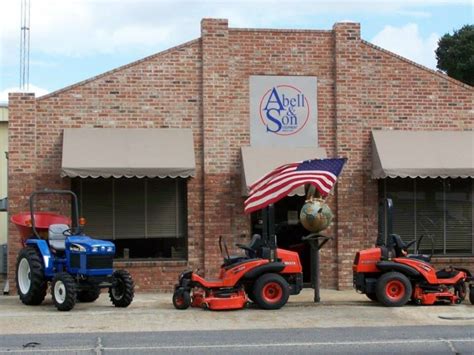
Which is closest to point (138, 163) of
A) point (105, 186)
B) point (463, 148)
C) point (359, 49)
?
point (105, 186)

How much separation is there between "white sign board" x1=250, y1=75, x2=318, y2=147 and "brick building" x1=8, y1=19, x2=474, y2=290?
49mm

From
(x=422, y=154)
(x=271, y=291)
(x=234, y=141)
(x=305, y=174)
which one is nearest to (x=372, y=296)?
(x=271, y=291)

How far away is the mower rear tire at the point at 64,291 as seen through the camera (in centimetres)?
1355

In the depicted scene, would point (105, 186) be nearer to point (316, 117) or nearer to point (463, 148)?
point (316, 117)

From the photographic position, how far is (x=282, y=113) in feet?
58.1

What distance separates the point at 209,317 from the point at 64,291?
8.55 feet

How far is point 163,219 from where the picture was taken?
17.4 m

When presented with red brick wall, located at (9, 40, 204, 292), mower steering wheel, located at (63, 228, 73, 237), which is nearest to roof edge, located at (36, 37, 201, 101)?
red brick wall, located at (9, 40, 204, 292)

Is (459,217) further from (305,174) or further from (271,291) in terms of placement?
(271,291)

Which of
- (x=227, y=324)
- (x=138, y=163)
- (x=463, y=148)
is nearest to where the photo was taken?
(x=227, y=324)

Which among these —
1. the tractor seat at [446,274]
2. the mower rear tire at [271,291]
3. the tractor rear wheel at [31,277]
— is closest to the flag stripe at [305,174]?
the mower rear tire at [271,291]

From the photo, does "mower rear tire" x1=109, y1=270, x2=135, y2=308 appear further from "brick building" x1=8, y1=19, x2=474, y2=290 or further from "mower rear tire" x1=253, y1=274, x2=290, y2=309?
"brick building" x1=8, y1=19, x2=474, y2=290

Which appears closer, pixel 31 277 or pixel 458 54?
pixel 31 277

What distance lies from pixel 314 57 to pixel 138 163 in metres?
4.81
